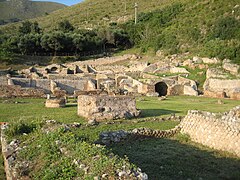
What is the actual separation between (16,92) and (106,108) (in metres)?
10.6

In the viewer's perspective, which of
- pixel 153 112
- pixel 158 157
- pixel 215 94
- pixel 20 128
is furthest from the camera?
pixel 215 94

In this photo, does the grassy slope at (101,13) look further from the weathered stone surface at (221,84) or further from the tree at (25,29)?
the weathered stone surface at (221,84)

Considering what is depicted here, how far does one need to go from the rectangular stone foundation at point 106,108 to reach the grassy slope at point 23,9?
153 m

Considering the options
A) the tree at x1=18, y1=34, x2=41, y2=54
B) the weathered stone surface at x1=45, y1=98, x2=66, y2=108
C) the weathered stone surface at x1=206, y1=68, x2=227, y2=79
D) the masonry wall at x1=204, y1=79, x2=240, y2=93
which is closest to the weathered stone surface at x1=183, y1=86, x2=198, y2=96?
the masonry wall at x1=204, y1=79, x2=240, y2=93

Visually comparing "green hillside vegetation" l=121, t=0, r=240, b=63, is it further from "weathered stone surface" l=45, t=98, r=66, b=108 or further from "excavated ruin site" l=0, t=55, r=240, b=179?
"weathered stone surface" l=45, t=98, r=66, b=108

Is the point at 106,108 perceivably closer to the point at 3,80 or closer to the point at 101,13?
the point at 3,80

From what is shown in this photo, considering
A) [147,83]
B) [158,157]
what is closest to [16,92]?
[147,83]

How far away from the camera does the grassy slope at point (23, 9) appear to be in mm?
162812

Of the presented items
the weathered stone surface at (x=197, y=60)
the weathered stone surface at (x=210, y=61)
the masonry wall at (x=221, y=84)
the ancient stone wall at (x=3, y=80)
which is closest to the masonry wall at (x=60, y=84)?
the ancient stone wall at (x=3, y=80)

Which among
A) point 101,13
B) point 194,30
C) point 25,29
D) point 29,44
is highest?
point 101,13

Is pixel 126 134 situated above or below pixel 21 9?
below

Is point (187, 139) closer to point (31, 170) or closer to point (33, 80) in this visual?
point (31, 170)

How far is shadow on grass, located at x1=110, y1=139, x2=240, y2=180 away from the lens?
6850mm

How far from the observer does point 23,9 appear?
Result: 17600 centimetres
